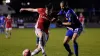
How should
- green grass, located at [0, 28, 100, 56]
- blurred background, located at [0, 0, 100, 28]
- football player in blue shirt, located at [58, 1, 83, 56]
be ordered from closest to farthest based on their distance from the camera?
1. football player in blue shirt, located at [58, 1, 83, 56]
2. green grass, located at [0, 28, 100, 56]
3. blurred background, located at [0, 0, 100, 28]

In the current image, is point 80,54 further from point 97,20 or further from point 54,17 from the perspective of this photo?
point 97,20

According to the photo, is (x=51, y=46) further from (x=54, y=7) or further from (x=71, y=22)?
(x=54, y=7)

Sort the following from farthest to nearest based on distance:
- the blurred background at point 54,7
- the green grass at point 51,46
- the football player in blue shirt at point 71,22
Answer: the blurred background at point 54,7 → the green grass at point 51,46 → the football player in blue shirt at point 71,22

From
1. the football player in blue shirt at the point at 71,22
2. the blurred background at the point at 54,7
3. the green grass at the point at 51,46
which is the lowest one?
the blurred background at the point at 54,7

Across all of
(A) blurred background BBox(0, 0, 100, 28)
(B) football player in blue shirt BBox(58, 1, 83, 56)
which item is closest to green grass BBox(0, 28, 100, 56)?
(B) football player in blue shirt BBox(58, 1, 83, 56)

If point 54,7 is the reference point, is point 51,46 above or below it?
above

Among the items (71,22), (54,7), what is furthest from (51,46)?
(54,7)

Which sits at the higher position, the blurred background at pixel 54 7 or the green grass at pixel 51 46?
the green grass at pixel 51 46

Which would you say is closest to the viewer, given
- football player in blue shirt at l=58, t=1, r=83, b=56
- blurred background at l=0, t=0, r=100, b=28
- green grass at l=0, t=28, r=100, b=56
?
football player in blue shirt at l=58, t=1, r=83, b=56

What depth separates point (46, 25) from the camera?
14.7m

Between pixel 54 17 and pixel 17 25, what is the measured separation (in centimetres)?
4382

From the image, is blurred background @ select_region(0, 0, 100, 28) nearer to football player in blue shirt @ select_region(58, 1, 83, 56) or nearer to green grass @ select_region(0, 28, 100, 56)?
green grass @ select_region(0, 28, 100, 56)

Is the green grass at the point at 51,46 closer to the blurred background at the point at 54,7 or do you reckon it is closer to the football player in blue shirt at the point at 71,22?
the football player in blue shirt at the point at 71,22

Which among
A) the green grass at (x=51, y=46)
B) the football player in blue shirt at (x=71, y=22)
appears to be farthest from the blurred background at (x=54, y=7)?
the football player in blue shirt at (x=71, y=22)
